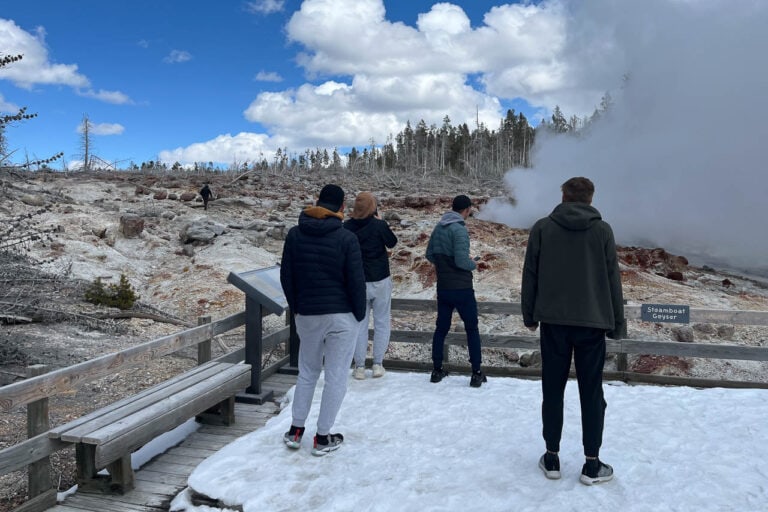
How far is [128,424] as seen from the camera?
366cm

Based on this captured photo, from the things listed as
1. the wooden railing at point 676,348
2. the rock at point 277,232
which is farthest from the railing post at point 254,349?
the rock at point 277,232

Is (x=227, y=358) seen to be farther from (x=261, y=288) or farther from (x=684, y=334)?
(x=684, y=334)

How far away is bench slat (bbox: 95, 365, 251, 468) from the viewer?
3420mm

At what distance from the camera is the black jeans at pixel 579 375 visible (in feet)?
12.0

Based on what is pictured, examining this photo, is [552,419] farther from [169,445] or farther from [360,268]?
[169,445]

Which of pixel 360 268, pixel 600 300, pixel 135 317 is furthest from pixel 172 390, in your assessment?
pixel 135 317

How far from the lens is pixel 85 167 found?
35.6m

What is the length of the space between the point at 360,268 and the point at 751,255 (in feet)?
53.7

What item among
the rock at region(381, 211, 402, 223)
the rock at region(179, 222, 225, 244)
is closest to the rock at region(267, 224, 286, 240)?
the rock at region(179, 222, 225, 244)

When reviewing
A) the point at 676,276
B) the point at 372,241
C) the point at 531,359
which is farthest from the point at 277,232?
the point at 372,241

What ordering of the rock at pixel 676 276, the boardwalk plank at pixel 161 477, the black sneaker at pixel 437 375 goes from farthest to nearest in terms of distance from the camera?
1. the rock at pixel 676 276
2. the black sneaker at pixel 437 375
3. the boardwalk plank at pixel 161 477

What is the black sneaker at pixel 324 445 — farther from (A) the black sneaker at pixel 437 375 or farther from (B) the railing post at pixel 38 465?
(A) the black sneaker at pixel 437 375

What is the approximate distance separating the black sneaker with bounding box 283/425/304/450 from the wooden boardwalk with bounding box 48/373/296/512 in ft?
1.98

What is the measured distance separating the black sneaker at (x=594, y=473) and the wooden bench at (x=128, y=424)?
273 centimetres
